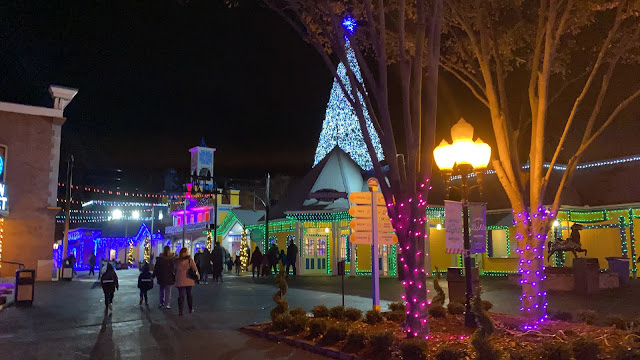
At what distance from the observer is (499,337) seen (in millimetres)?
8445

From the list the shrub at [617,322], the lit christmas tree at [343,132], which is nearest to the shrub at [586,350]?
the shrub at [617,322]

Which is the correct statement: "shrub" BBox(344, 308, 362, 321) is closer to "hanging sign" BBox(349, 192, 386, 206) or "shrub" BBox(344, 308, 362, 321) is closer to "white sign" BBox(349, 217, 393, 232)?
"white sign" BBox(349, 217, 393, 232)

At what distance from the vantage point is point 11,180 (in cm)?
2495

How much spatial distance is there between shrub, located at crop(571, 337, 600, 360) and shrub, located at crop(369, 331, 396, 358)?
235 centimetres

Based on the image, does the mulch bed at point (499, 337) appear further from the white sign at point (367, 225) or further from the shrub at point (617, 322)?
the white sign at point (367, 225)

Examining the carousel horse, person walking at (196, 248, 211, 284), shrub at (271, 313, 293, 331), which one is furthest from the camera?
person walking at (196, 248, 211, 284)

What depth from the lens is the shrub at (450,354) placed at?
266 inches

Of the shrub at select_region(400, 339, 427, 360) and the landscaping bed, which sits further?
the shrub at select_region(400, 339, 427, 360)

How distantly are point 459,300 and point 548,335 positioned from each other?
334cm

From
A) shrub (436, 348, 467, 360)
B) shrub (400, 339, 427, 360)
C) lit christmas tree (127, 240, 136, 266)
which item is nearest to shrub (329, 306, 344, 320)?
shrub (400, 339, 427, 360)

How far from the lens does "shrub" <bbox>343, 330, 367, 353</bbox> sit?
26.2 feet

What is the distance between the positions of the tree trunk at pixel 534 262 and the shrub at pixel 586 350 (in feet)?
10.7

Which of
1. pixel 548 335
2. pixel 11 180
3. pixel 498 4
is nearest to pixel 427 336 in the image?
pixel 548 335

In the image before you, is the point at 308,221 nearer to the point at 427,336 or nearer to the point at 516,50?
the point at 516,50
